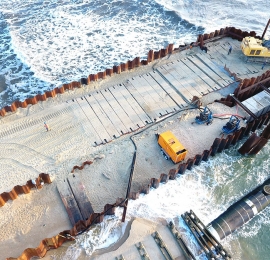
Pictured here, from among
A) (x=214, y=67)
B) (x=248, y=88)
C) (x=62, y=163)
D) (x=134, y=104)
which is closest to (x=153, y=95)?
(x=134, y=104)

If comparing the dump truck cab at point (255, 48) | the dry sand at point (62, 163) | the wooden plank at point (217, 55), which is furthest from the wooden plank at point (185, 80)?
the dump truck cab at point (255, 48)

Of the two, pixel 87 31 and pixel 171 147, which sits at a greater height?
pixel 171 147

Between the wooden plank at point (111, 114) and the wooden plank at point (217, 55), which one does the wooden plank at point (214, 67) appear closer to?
the wooden plank at point (217, 55)

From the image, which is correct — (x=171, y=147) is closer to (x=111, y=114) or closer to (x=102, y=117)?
(x=111, y=114)

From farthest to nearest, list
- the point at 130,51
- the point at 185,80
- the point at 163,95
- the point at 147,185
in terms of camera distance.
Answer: the point at 130,51
the point at 185,80
the point at 163,95
the point at 147,185

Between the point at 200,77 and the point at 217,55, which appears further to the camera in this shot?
the point at 217,55

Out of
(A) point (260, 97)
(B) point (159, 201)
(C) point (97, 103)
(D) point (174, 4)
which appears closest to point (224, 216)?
(B) point (159, 201)
